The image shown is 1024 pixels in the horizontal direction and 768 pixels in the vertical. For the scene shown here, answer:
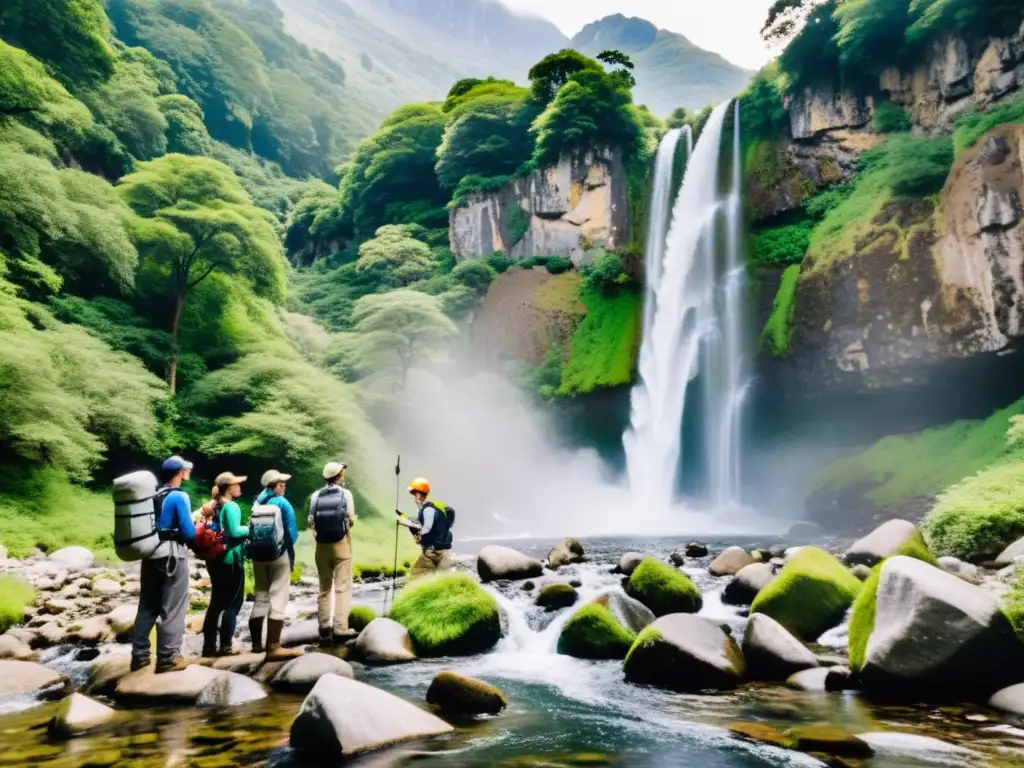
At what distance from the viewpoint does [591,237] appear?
117 ft

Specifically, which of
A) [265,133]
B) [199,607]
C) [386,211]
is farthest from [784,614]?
[265,133]

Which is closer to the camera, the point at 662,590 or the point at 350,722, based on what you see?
the point at 350,722

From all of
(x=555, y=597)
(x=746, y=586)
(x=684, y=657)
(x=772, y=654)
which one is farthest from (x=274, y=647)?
(x=746, y=586)

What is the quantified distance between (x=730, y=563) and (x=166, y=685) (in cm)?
927

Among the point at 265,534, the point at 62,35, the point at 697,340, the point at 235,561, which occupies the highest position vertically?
the point at 62,35

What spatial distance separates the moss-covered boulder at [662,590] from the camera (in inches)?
343

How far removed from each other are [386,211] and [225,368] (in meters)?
27.8

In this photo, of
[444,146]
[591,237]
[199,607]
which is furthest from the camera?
[444,146]

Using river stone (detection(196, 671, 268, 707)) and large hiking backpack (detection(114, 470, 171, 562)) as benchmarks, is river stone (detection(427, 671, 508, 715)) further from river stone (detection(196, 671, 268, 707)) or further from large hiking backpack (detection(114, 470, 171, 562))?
large hiking backpack (detection(114, 470, 171, 562))

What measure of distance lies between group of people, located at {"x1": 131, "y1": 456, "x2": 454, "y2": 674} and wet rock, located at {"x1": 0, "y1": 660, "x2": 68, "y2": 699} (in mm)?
832

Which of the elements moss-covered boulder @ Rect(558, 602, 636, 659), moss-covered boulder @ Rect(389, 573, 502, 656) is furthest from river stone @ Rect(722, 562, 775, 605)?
moss-covered boulder @ Rect(389, 573, 502, 656)

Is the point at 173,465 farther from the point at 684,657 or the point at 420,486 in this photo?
the point at 684,657

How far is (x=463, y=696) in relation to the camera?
533 cm

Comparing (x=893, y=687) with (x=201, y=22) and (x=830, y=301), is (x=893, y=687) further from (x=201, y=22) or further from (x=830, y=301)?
(x=201, y=22)
